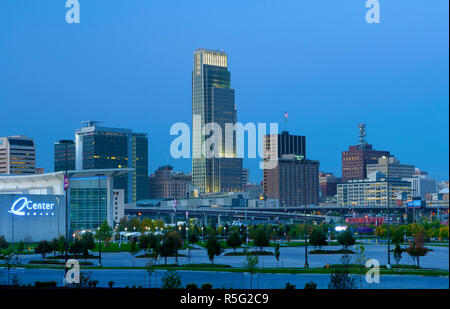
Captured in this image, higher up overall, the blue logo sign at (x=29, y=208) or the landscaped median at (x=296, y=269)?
the blue logo sign at (x=29, y=208)

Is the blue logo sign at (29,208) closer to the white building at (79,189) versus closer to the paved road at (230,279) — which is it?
the white building at (79,189)

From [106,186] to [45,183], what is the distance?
529 inches

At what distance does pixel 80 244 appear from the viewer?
8050 centimetres

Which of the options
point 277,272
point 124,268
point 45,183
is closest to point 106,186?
point 45,183

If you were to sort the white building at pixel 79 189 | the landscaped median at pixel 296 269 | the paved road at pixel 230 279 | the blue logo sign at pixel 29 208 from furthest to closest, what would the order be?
the white building at pixel 79 189 < the blue logo sign at pixel 29 208 < the landscaped median at pixel 296 269 < the paved road at pixel 230 279

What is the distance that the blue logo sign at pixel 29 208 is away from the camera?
12475 cm

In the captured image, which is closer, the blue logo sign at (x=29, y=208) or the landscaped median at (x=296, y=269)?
the landscaped median at (x=296, y=269)

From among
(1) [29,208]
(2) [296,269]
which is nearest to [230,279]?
(2) [296,269]

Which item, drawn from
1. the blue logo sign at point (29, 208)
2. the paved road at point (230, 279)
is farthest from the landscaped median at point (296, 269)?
the blue logo sign at point (29, 208)

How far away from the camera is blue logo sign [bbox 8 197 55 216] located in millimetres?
124750

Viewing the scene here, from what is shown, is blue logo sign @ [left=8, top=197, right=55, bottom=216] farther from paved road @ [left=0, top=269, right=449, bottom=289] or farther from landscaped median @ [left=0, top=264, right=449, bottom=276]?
paved road @ [left=0, top=269, right=449, bottom=289]

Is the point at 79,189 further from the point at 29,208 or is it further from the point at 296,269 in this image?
the point at 296,269
